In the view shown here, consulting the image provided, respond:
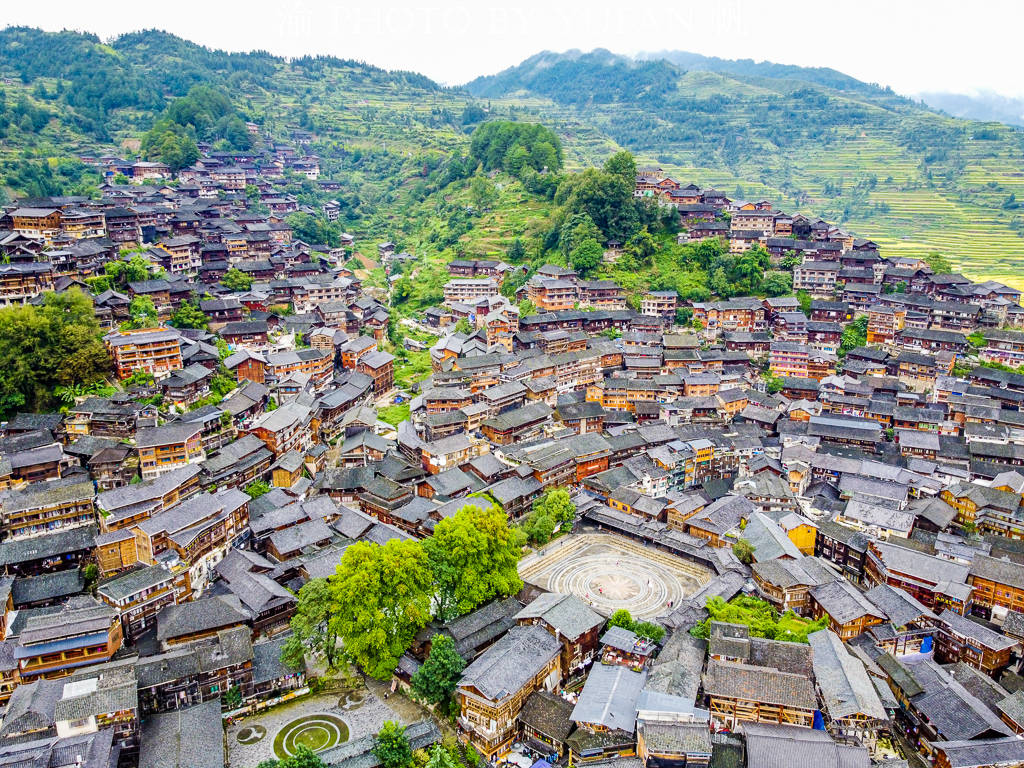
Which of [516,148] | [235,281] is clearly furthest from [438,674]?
[516,148]

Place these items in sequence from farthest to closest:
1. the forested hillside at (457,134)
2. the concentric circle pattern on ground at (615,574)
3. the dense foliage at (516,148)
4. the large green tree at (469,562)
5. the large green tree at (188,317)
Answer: the dense foliage at (516,148), the forested hillside at (457,134), the large green tree at (188,317), the concentric circle pattern on ground at (615,574), the large green tree at (469,562)

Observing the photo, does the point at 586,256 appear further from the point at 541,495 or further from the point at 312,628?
the point at 312,628

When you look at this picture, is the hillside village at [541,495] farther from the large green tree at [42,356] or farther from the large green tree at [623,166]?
the large green tree at [623,166]

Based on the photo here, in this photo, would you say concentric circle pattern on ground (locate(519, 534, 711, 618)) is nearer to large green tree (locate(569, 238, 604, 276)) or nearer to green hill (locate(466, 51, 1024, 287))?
large green tree (locate(569, 238, 604, 276))

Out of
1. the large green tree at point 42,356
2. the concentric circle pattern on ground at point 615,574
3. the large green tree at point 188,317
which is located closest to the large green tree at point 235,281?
the large green tree at point 188,317

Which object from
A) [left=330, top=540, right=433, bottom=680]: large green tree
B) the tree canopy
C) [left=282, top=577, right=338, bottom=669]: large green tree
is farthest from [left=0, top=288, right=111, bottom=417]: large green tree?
the tree canopy
